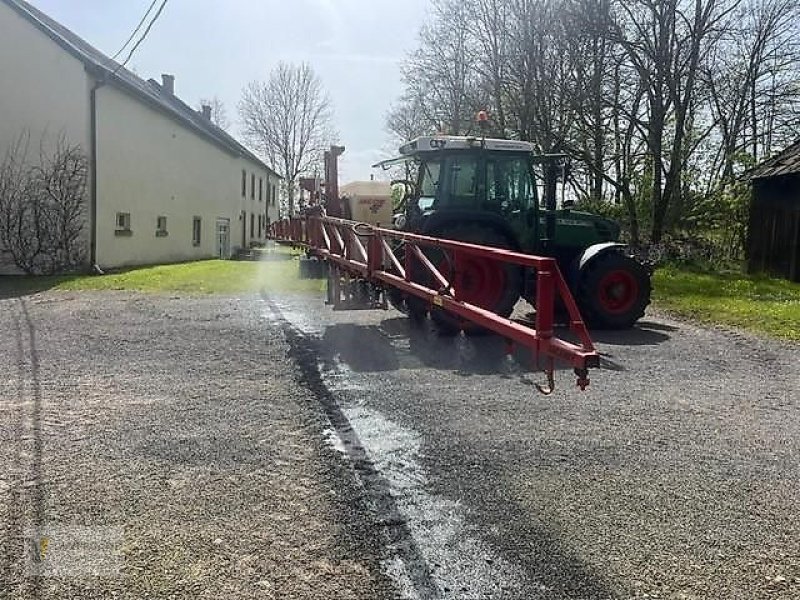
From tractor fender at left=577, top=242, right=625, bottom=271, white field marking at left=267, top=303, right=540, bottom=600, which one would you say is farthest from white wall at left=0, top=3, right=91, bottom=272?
white field marking at left=267, top=303, right=540, bottom=600

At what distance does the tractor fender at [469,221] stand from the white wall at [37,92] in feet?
45.7

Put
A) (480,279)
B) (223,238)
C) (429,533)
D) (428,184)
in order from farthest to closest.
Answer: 1. (223,238)
2. (428,184)
3. (480,279)
4. (429,533)

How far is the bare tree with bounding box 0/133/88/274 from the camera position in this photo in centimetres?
1978

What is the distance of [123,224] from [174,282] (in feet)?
20.8

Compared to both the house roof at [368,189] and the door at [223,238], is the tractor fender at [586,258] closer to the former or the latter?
the house roof at [368,189]

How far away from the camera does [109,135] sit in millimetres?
21391

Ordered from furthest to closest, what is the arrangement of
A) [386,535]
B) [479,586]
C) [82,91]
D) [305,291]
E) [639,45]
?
[639,45] → [82,91] → [305,291] → [386,535] → [479,586]

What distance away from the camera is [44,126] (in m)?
20.0

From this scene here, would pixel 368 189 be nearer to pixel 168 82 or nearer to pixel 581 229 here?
pixel 581 229

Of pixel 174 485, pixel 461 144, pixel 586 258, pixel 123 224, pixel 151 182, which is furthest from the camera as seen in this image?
pixel 151 182

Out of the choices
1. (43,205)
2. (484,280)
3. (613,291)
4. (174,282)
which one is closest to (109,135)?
(43,205)

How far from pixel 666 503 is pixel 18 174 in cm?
2025

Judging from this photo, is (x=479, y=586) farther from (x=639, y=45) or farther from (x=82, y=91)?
(x=639, y=45)

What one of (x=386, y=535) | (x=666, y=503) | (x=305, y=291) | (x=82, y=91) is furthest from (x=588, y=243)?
(x=82, y=91)
